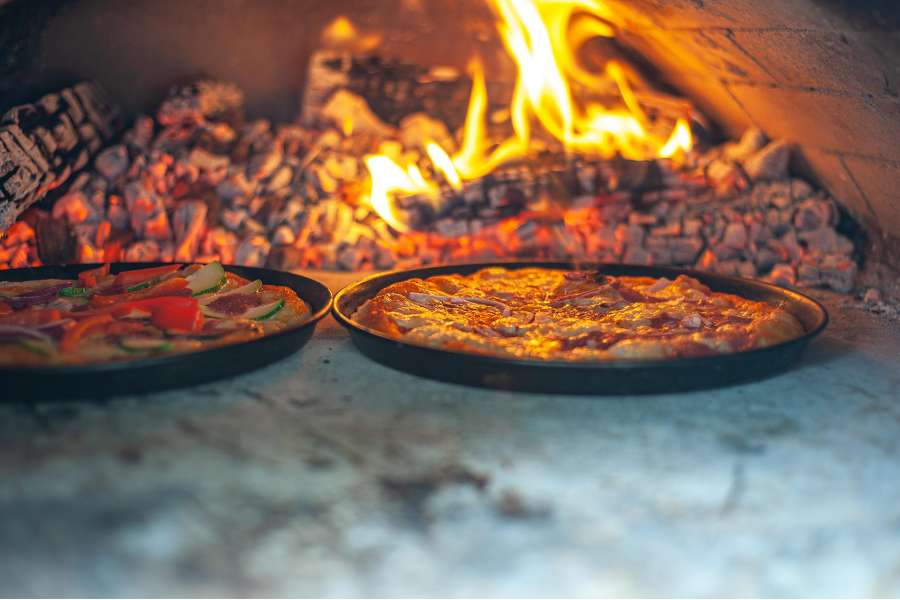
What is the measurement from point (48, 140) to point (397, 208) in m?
1.77

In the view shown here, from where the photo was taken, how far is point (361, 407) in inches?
96.7

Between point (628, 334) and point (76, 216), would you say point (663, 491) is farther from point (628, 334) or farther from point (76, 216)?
point (76, 216)

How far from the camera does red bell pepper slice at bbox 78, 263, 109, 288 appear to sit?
3.10 m

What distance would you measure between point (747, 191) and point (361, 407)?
3001mm

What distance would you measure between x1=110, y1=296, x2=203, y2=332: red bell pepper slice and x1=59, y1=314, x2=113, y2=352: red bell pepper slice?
0.12 metres

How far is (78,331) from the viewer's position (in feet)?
7.95

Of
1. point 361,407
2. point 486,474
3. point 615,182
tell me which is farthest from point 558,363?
point 615,182

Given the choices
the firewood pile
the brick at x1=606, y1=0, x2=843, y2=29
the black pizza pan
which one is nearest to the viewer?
the black pizza pan

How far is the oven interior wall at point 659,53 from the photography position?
3.27m

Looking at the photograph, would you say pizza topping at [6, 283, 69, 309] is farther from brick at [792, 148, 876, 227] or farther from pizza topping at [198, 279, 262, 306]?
brick at [792, 148, 876, 227]

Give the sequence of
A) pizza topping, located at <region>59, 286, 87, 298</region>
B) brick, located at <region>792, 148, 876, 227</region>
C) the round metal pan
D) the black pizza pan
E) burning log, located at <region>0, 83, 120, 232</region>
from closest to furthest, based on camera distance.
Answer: the black pizza pan < the round metal pan < pizza topping, located at <region>59, 286, 87, 298</region> < burning log, located at <region>0, 83, 120, 232</region> < brick, located at <region>792, 148, 876, 227</region>

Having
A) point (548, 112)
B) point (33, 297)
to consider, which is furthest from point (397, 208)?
point (33, 297)

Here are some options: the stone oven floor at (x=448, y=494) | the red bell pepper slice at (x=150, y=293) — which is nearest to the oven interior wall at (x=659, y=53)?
the stone oven floor at (x=448, y=494)

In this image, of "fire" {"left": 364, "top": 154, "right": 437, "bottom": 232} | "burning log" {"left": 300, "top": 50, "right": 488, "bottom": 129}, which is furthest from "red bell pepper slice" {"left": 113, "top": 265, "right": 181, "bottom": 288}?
"burning log" {"left": 300, "top": 50, "right": 488, "bottom": 129}
